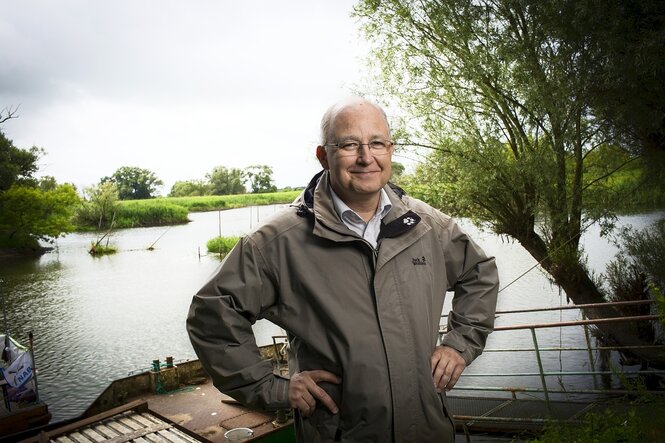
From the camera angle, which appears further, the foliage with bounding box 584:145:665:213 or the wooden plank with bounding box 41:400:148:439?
the foliage with bounding box 584:145:665:213

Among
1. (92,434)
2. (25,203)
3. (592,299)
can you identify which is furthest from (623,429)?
(25,203)

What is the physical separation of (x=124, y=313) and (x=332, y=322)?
963 inches

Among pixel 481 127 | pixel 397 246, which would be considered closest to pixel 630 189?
pixel 481 127

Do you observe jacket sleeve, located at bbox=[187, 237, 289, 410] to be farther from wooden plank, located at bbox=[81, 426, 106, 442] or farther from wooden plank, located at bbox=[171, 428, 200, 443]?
wooden plank, located at bbox=[81, 426, 106, 442]

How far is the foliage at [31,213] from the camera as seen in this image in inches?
1403

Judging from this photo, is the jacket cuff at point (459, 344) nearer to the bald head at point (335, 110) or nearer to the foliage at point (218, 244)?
the bald head at point (335, 110)

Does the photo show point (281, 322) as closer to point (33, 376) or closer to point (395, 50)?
point (33, 376)

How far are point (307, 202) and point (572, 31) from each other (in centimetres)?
843

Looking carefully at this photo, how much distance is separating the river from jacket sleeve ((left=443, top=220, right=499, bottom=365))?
6877 mm

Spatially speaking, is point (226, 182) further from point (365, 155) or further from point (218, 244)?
point (365, 155)

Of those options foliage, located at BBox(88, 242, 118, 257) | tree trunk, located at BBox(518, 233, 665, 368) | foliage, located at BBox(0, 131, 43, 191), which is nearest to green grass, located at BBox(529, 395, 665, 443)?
tree trunk, located at BBox(518, 233, 665, 368)

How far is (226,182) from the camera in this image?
95312mm

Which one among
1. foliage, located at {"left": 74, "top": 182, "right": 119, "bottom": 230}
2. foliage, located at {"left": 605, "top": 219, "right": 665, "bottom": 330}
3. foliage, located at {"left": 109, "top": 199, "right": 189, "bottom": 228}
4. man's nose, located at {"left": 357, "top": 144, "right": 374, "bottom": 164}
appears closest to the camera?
man's nose, located at {"left": 357, "top": 144, "right": 374, "bottom": 164}

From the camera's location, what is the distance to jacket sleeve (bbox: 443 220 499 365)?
81.6 inches
